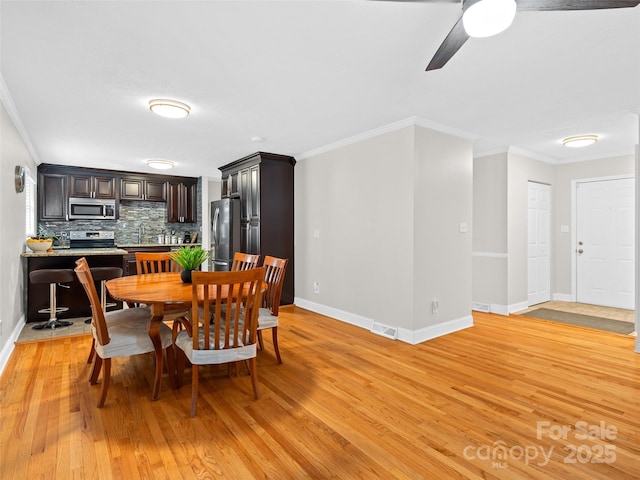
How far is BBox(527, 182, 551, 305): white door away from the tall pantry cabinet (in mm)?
3792

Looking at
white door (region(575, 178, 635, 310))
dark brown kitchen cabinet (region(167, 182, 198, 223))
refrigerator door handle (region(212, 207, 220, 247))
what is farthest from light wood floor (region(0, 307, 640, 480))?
dark brown kitchen cabinet (region(167, 182, 198, 223))

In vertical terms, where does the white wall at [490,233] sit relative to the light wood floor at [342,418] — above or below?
above

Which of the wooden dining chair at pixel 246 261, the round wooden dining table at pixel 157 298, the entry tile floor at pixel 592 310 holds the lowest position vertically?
the entry tile floor at pixel 592 310

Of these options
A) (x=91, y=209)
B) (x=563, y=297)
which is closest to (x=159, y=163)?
(x=91, y=209)

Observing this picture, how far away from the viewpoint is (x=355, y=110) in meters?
3.38

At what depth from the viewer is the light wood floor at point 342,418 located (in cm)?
174

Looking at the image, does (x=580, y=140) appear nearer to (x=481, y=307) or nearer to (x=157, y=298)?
(x=481, y=307)

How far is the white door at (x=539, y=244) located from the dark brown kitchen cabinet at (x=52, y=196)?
7898mm

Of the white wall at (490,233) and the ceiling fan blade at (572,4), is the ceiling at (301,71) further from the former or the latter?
the white wall at (490,233)

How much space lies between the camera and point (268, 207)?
5.25 metres

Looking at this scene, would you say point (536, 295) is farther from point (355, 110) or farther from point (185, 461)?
point (185, 461)

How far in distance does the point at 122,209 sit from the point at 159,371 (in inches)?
215

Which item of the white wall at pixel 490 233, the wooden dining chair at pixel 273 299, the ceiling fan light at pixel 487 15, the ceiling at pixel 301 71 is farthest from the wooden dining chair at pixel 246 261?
the white wall at pixel 490 233

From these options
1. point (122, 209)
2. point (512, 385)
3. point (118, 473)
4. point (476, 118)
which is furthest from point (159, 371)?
point (122, 209)
